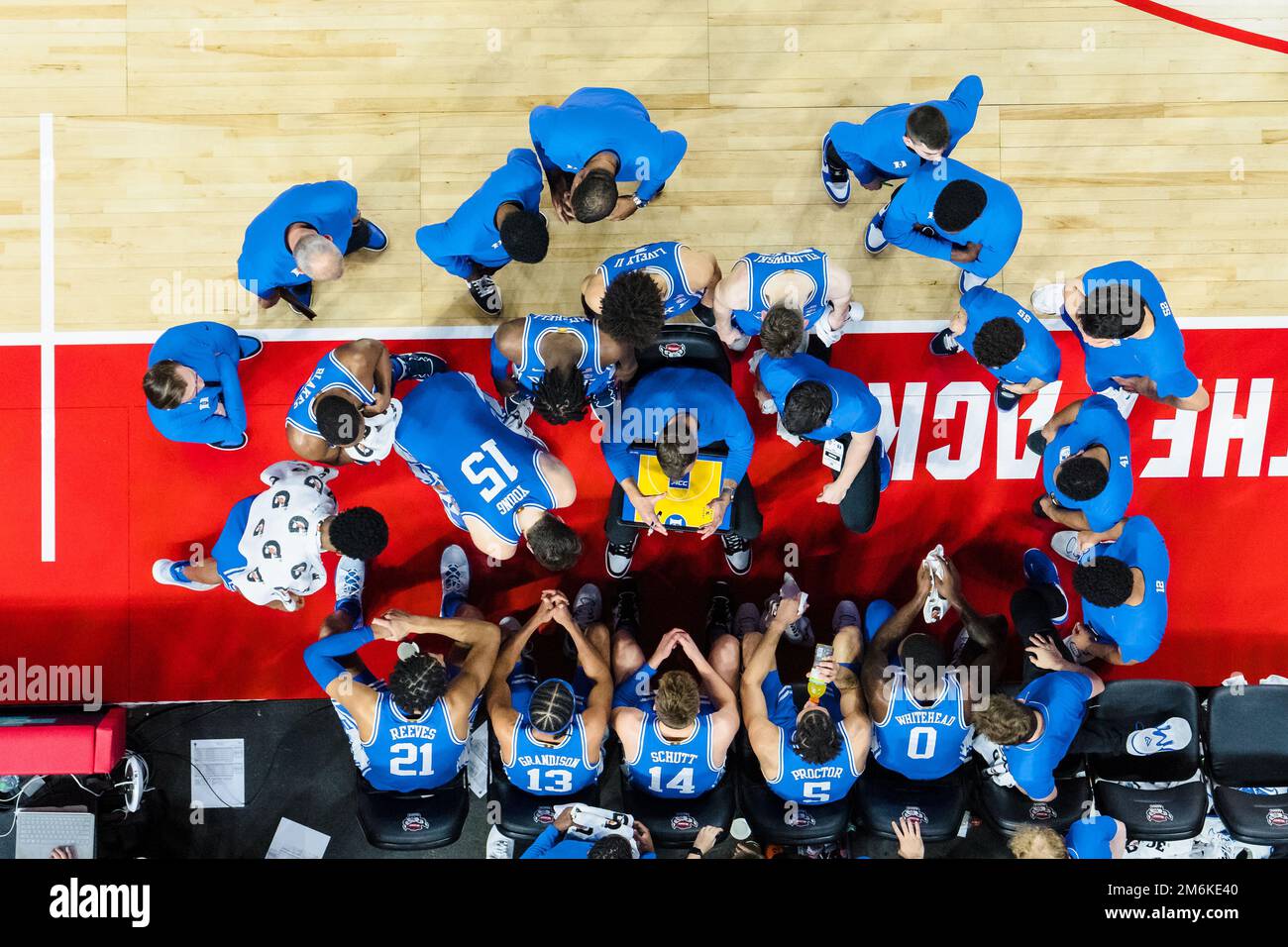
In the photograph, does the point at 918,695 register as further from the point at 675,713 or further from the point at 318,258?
the point at 318,258

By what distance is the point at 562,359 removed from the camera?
5.81 meters

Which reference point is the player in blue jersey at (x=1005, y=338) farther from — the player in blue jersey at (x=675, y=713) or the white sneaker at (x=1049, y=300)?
the player in blue jersey at (x=675, y=713)

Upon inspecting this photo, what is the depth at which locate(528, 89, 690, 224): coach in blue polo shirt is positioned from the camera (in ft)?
18.5

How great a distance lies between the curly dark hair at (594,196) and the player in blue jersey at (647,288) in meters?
0.38

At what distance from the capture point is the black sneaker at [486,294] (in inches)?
265

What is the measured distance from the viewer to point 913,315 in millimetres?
7051

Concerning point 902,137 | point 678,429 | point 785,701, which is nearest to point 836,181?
point 902,137

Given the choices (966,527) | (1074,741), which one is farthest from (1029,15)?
(1074,741)

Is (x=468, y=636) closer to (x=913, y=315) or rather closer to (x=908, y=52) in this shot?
(x=913, y=315)

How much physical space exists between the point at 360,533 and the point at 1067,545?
4763 millimetres

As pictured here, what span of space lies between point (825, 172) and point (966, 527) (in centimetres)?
273

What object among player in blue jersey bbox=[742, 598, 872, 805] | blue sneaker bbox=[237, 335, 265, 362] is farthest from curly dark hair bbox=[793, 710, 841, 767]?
blue sneaker bbox=[237, 335, 265, 362]

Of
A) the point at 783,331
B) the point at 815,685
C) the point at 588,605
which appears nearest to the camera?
the point at 783,331

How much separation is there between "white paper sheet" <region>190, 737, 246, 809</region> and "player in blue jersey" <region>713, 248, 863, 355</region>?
4.53 m
